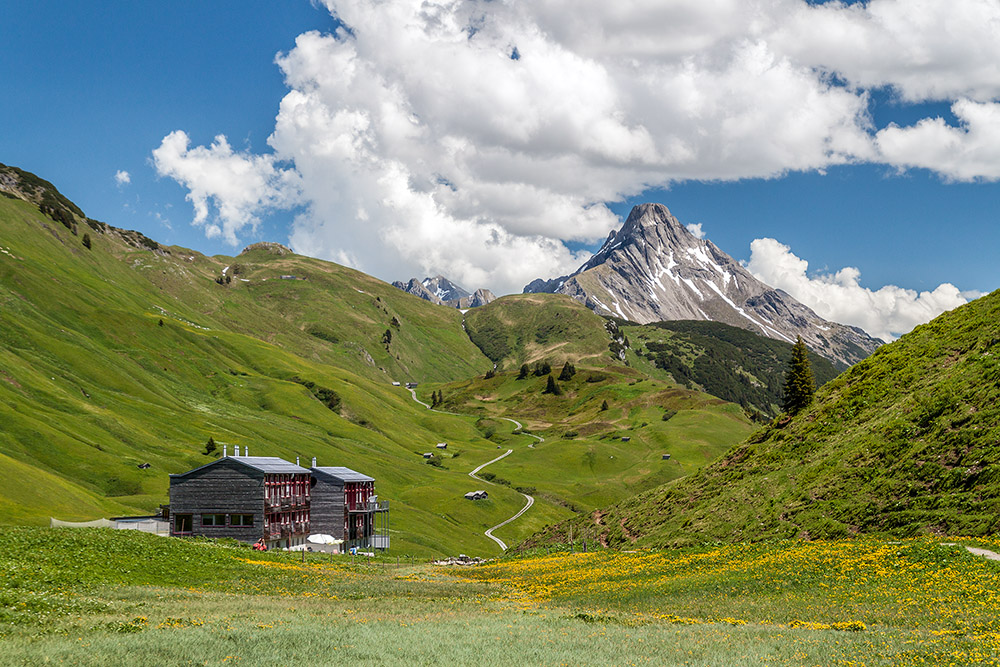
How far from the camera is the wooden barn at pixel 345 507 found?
346ft

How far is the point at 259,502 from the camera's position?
91938mm

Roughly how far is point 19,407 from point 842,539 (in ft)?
478

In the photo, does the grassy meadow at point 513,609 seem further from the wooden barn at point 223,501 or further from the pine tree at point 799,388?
the wooden barn at point 223,501

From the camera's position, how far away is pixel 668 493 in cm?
8144

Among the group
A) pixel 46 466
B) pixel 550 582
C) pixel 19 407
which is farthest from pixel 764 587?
pixel 19 407

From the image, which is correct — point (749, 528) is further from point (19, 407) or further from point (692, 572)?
point (19, 407)

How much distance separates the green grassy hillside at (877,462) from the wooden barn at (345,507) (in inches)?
1682

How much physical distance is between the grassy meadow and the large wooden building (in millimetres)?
33848

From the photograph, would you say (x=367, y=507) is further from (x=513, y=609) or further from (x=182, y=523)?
(x=513, y=609)

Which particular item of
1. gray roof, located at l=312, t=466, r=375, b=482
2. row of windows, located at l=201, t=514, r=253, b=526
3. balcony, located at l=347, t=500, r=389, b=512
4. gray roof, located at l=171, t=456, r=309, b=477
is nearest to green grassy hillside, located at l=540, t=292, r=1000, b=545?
gray roof, located at l=312, t=466, r=375, b=482

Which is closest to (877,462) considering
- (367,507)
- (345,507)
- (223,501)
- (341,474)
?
(345,507)

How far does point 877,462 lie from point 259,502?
7139cm

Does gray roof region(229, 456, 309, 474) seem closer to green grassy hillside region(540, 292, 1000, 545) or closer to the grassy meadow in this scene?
the grassy meadow

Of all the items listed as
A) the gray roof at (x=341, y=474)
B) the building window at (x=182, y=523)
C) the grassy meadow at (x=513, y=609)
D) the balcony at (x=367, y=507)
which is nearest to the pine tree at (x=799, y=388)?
the grassy meadow at (x=513, y=609)
